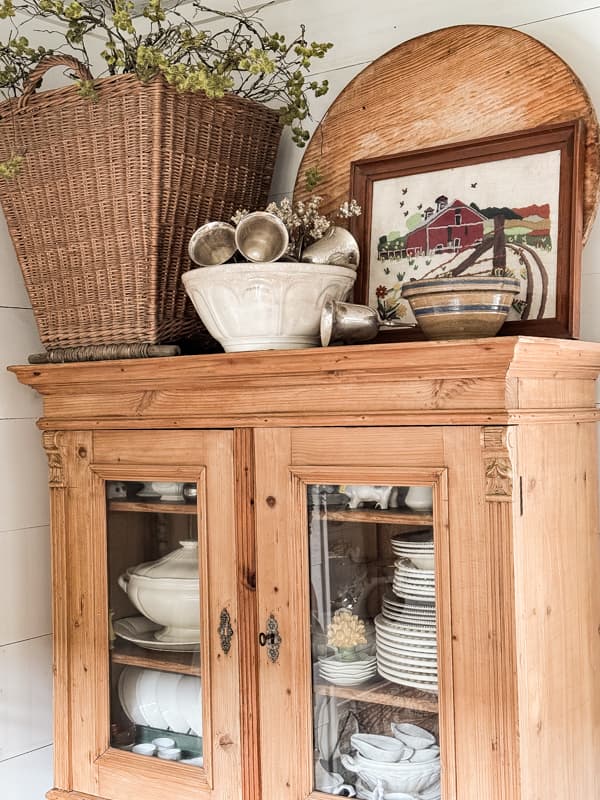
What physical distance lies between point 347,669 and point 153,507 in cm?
47

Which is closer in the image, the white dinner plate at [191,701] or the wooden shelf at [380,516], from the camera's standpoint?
the wooden shelf at [380,516]

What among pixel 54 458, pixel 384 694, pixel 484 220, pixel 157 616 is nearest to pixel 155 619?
pixel 157 616

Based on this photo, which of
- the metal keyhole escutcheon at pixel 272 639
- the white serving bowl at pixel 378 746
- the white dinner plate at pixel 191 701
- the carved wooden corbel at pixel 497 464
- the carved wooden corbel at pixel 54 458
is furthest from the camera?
the carved wooden corbel at pixel 54 458

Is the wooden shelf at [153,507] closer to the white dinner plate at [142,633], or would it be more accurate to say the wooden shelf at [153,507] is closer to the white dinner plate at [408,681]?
the white dinner plate at [142,633]

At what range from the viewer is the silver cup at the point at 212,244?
1.73m

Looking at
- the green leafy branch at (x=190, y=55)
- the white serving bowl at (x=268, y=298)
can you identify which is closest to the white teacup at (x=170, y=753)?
the white serving bowl at (x=268, y=298)

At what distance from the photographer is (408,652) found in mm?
1523

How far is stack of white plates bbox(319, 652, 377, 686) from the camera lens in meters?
1.58

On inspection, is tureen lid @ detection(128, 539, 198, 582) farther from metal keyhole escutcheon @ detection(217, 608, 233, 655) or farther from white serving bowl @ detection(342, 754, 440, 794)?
white serving bowl @ detection(342, 754, 440, 794)

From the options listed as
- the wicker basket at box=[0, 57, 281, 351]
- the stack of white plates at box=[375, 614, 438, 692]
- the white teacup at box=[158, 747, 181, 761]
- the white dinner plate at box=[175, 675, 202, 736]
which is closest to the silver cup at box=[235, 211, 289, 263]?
the wicker basket at box=[0, 57, 281, 351]

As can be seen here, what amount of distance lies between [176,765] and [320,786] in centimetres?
30

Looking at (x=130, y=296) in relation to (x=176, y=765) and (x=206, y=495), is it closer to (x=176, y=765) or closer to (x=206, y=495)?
(x=206, y=495)

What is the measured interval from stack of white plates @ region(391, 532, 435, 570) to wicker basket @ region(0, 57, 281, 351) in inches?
24.0

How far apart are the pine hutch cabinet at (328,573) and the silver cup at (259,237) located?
0.66 feet
